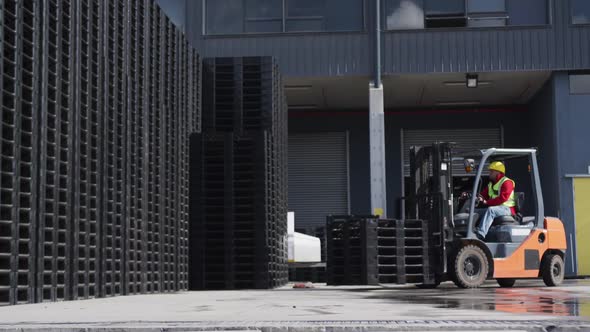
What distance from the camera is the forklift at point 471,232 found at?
15086mm

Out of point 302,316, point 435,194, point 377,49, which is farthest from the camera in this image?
point 377,49

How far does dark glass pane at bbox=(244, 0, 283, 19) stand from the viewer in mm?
26703

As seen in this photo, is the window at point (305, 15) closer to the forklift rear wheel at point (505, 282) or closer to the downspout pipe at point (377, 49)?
the downspout pipe at point (377, 49)

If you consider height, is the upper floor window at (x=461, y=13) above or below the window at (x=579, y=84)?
above

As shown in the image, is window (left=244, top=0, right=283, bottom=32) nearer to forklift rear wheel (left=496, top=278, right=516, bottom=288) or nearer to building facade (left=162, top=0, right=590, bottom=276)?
building facade (left=162, top=0, right=590, bottom=276)

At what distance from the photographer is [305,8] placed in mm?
26688

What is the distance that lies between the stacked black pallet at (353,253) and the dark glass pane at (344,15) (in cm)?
1242

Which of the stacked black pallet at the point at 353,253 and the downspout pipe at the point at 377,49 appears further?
the downspout pipe at the point at 377,49

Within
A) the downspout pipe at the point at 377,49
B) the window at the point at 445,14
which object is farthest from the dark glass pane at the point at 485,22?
the downspout pipe at the point at 377,49

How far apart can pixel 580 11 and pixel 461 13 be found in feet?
11.3

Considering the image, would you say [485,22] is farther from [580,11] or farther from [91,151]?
[91,151]

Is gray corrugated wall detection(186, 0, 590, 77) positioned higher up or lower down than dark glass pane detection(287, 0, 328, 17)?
lower down

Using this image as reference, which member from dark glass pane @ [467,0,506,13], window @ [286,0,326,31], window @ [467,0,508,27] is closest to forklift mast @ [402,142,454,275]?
window @ [286,0,326,31]

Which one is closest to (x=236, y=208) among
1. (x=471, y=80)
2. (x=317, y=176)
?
(x=471, y=80)
